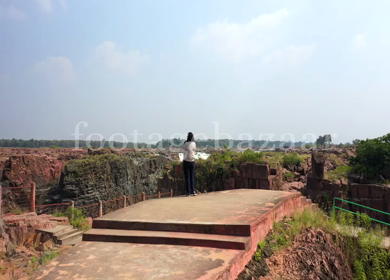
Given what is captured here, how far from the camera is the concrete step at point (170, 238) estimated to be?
12.8 ft

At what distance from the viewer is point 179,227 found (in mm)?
4422

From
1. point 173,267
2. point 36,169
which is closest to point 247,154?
point 173,267

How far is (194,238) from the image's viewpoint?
4.04m

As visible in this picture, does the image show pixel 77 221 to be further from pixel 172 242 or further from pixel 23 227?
pixel 172 242

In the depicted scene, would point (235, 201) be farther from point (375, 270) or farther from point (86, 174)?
point (86, 174)

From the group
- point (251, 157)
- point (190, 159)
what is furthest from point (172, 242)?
point (251, 157)

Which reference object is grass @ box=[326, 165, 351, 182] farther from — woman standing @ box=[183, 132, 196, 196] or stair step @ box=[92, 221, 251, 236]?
stair step @ box=[92, 221, 251, 236]

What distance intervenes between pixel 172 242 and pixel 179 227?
→ 0.34 m

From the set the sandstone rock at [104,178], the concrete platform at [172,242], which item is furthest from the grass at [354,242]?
the sandstone rock at [104,178]

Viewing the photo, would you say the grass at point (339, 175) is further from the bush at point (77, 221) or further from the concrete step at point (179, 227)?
the concrete step at point (179, 227)

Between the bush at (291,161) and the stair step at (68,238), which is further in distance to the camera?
the bush at (291,161)

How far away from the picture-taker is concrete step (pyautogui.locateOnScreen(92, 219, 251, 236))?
414cm

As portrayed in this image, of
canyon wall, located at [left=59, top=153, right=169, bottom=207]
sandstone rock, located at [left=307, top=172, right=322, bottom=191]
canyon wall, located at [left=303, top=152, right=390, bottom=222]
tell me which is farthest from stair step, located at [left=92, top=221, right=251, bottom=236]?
canyon wall, located at [left=59, top=153, right=169, bottom=207]

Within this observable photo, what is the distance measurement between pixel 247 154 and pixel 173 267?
43.7 feet
